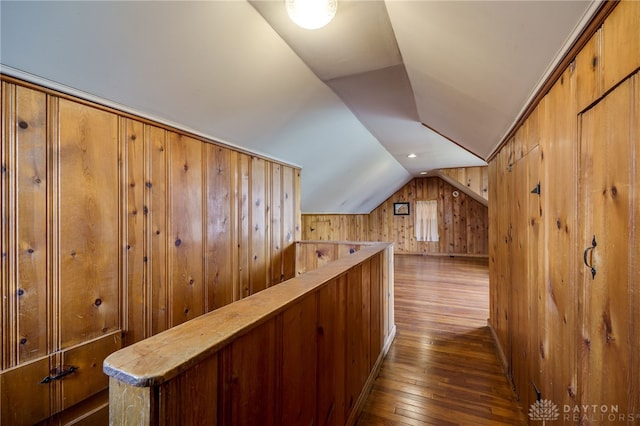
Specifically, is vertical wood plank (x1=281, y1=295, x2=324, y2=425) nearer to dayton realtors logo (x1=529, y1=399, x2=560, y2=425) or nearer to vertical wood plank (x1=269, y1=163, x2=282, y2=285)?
dayton realtors logo (x1=529, y1=399, x2=560, y2=425)

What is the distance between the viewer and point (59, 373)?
1.23 m

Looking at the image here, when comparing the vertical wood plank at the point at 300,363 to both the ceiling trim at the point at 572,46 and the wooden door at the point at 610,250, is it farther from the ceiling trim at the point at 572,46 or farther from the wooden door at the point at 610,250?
the ceiling trim at the point at 572,46

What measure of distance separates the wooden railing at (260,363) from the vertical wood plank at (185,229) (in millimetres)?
1099

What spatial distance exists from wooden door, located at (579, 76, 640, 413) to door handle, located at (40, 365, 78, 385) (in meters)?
2.07

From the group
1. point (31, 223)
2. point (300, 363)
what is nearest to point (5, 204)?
point (31, 223)

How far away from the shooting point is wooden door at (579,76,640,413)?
64cm

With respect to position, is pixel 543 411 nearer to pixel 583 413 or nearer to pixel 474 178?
pixel 583 413

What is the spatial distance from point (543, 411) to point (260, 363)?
1383 mm

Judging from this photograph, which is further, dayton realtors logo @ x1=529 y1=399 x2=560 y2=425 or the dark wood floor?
the dark wood floor

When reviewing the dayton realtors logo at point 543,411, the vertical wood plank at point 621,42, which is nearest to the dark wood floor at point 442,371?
the dayton realtors logo at point 543,411

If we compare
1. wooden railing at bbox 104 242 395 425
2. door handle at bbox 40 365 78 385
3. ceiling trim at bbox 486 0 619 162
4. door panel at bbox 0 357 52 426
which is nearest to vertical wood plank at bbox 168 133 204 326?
door handle at bbox 40 365 78 385

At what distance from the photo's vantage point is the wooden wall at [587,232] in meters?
0.65

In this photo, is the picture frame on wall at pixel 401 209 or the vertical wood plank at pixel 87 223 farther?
the picture frame on wall at pixel 401 209

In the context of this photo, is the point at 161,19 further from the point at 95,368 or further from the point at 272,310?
the point at 95,368
